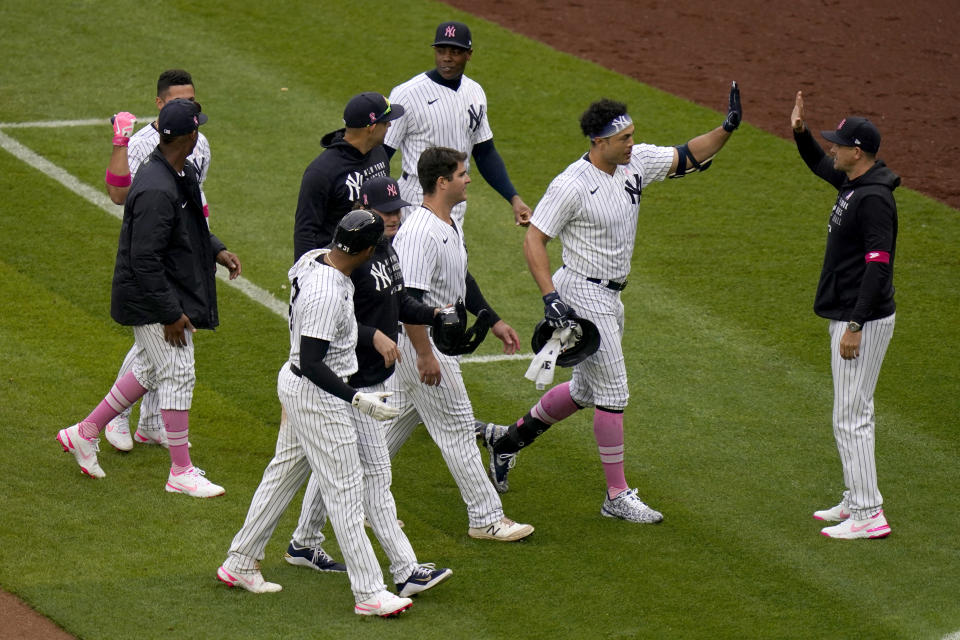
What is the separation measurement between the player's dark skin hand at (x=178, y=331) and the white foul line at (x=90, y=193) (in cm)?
260

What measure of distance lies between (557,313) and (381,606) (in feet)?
5.74

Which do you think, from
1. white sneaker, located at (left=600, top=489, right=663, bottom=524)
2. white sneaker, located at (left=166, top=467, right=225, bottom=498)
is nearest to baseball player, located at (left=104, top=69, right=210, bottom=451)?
white sneaker, located at (left=166, top=467, right=225, bottom=498)

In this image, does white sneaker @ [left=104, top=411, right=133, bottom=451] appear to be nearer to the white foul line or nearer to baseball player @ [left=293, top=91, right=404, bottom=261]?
baseball player @ [left=293, top=91, right=404, bottom=261]

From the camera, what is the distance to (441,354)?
6.45 m

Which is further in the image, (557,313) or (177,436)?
(177,436)

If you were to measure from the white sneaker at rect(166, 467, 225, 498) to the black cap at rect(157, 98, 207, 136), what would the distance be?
1.81m

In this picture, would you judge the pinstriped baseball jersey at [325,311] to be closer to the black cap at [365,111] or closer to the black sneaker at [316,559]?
the black sneaker at [316,559]

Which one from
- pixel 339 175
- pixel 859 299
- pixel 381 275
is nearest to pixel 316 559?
pixel 381 275

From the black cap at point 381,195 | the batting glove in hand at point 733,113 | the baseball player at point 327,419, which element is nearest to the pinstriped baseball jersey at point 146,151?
the black cap at point 381,195

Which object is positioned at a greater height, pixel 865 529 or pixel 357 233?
pixel 357 233

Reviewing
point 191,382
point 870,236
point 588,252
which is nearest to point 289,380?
point 191,382

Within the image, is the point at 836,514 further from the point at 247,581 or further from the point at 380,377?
the point at 247,581

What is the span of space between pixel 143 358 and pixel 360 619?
7.22ft

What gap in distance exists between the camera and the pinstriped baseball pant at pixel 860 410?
21.6ft
